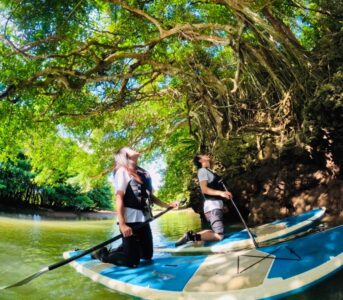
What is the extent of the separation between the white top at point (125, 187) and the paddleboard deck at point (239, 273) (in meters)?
0.56

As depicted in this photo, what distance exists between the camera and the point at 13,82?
27.2 ft

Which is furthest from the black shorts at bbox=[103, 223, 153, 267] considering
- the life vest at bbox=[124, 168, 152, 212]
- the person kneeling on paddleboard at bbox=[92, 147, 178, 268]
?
the life vest at bbox=[124, 168, 152, 212]

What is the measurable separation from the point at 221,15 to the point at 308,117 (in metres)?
3.44

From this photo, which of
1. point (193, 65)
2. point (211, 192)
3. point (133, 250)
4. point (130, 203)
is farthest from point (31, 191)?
point (130, 203)

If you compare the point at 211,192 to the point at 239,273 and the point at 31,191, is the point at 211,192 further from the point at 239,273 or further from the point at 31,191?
the point at 31,191

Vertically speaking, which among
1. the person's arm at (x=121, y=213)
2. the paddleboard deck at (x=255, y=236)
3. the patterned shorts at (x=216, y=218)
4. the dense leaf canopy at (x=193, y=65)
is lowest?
the paddleboard deck at (x=255, y=236)

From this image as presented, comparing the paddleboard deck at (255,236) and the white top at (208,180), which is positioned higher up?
the white top at (208,180)

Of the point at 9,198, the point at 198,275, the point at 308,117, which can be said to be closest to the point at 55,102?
the point at 308,117

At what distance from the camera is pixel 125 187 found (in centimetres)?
418

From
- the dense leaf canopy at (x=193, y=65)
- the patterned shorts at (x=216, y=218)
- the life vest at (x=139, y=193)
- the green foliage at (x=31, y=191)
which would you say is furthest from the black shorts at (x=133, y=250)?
the green foliage at (x=31, y=191)

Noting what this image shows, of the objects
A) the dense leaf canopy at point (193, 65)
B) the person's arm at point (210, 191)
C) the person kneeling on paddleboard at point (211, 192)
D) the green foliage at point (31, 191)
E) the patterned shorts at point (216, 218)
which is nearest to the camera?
the person's arm at point (210, 191)

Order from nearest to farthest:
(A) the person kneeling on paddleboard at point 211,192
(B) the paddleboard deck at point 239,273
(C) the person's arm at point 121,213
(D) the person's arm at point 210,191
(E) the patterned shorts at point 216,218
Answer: (B) the paddleboard deck at point 239,273 < (C) the person's arm at point 121,213 < (D) the person's arm at point 210,191 < (A) the person kneeling on paddleboard at point 211,192 < (E) the patterned shorts at point 216,218

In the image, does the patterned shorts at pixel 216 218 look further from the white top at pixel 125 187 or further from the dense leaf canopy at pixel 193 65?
the dense leaf canopy at pixel 193 65

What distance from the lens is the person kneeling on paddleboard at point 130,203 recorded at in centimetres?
414
